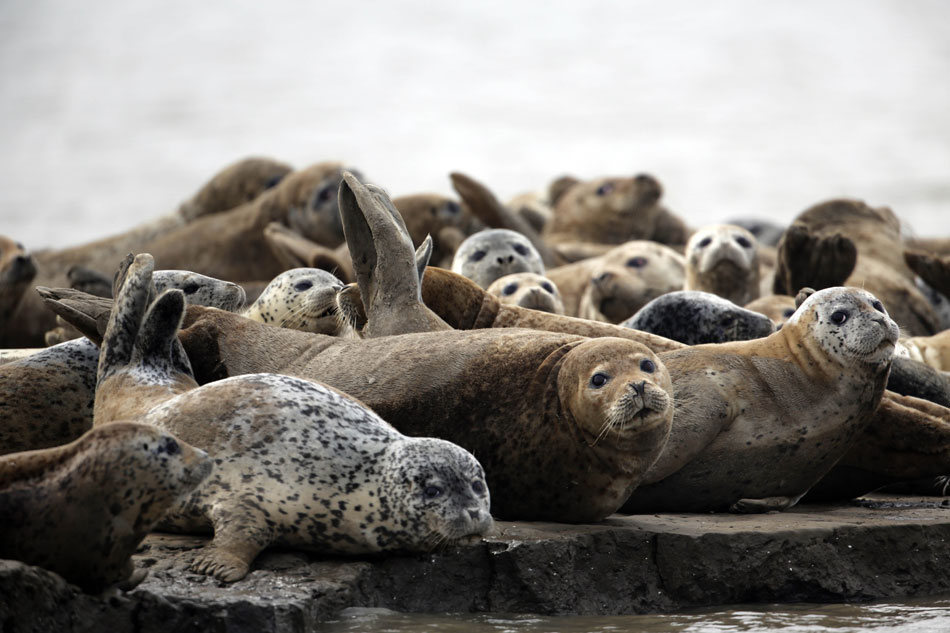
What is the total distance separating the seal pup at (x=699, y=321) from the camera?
20.9ft

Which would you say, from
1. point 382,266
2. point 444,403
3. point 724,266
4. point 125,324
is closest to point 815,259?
point 724,266

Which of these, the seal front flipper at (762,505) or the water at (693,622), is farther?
the seal front flipper at (762,505)

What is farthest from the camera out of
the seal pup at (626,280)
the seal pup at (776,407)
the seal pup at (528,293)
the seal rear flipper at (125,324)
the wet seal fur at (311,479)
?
the seal pup at (626,280)

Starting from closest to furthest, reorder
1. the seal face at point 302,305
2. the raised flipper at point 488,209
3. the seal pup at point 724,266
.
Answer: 1. the seal face at point 302,305
2. the seal pup at point 724,266
3. the raised flipper at point 488,209

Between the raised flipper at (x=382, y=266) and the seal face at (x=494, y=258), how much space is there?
2295mm

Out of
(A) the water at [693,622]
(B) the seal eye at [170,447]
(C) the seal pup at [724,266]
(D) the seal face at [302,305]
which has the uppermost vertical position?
(B) the seal eye at [170,447]

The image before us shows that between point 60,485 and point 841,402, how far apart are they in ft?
9.55

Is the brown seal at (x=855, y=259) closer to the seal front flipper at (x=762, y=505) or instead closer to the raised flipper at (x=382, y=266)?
the seal front flipper at (x=762, y=505)

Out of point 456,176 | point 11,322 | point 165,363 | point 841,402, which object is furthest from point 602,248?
point 165,363

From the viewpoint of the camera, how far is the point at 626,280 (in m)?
8.49

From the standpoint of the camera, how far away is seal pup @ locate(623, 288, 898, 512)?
496 cm

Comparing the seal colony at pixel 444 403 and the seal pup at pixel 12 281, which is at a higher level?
the seal colony at pixel 444 403

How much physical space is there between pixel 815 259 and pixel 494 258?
1.85 meters

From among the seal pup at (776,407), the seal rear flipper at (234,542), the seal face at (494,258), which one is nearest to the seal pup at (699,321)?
the seal pup at (776,407)
